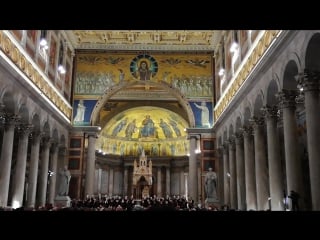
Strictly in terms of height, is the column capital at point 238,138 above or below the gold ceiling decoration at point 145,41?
below

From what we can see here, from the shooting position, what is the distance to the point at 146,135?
4494 centimetres

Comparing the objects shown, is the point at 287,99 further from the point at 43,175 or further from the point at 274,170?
the point at 43,175

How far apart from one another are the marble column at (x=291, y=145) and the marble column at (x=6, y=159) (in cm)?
1263

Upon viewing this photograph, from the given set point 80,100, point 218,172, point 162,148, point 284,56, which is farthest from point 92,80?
point 284,56

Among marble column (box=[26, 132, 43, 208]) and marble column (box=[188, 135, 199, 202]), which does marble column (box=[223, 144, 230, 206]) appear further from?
marble column (box=[26, 132, 43, 208])

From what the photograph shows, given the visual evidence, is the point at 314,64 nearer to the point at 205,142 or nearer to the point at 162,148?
the point at 205,142

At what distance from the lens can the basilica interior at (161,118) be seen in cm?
1525

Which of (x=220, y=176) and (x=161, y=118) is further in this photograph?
(x=161, y=118)

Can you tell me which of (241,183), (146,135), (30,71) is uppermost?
(146,135)

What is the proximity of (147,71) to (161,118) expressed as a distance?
11235 mm

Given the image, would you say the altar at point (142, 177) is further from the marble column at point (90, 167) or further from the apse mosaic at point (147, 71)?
the apse mosaic at point (147, 71)

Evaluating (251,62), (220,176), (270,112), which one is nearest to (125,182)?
(220,176)

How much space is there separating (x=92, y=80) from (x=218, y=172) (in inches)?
509

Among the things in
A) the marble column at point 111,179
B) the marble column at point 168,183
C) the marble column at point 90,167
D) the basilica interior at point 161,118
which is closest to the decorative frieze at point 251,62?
the basilica interior at point 161,118
